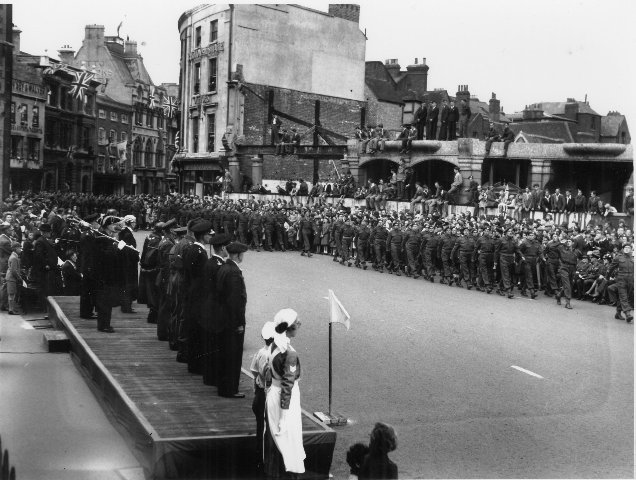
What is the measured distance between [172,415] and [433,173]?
78.2 feet

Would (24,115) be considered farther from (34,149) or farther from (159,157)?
(159,157)

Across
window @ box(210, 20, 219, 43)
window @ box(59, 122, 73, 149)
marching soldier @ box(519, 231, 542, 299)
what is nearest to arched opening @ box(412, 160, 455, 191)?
marching soldier @ box(519, 231, 542, 299)

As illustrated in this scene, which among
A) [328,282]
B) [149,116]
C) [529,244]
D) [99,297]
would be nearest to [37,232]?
[99,297]

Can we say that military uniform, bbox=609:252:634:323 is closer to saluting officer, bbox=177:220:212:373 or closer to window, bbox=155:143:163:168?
saluting officer, bbox=177:220:212:373

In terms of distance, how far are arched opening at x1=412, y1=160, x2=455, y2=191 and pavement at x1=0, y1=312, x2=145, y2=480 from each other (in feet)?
67.3

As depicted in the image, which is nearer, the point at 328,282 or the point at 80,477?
the point at 80,477

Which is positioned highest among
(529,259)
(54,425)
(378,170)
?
(378,170)

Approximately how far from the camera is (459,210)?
86.6 feet

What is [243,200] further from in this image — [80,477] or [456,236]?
[80,477]

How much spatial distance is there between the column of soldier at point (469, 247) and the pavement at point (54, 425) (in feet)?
36.5

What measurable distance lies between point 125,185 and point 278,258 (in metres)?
25.7

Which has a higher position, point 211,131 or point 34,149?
point 211,131

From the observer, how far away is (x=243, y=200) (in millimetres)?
31031

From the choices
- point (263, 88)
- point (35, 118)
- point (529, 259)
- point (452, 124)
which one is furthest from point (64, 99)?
point (529, 259)
